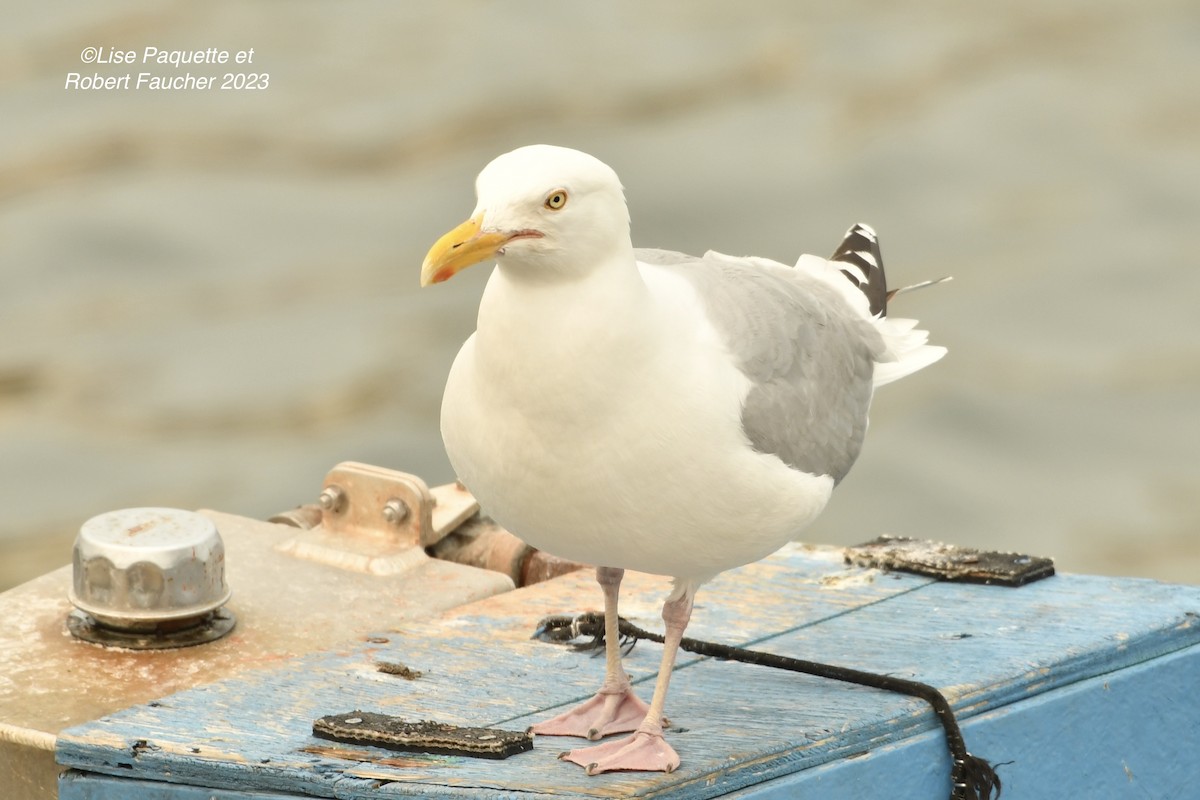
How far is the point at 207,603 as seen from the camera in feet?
13.0

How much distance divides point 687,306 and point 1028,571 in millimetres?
1539

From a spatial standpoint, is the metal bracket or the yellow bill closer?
the yellow bill

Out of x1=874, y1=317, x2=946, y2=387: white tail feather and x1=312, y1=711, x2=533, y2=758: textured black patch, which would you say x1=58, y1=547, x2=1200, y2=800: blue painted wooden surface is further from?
x1=874, y1=317, x2=946, y2=387: white tail feather

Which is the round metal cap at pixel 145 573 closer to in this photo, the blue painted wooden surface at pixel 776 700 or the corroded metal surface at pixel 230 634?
the corroded metal surface at pixel 230 634

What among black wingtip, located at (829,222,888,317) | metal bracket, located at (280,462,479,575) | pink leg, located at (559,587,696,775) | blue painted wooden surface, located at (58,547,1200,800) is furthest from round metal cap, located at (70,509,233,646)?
black wingtip, located at (829,222,888,317)

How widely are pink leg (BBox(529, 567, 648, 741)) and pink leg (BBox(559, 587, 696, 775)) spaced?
98 millimetres

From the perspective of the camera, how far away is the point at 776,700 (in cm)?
350

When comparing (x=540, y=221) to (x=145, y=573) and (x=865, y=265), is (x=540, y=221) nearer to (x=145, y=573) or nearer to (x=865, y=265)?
(x=865, y=265)

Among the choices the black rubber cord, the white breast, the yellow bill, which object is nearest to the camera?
the yellow bill

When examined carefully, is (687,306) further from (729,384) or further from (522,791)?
(522,791)

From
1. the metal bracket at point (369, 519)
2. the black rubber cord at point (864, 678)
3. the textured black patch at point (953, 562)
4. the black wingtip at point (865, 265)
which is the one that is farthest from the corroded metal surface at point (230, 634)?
the black wingtip at point (865, 265)

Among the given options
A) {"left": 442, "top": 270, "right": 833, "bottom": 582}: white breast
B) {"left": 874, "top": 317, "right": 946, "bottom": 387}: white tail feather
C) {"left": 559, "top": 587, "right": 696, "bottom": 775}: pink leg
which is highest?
{"left": 874, "top": 317, "right": 946, "bottom": 387}: white tail feather

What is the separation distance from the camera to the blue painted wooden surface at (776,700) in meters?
3.16

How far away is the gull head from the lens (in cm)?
278
